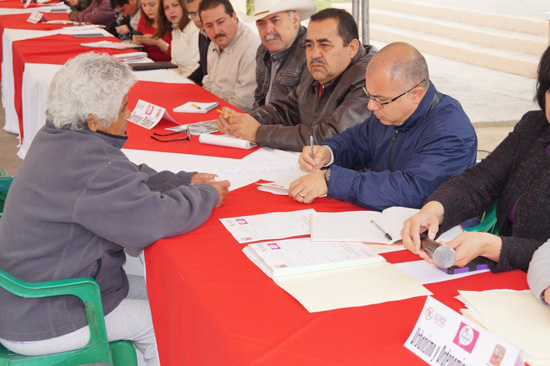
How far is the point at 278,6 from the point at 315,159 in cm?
127

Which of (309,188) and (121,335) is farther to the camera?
(309,188)

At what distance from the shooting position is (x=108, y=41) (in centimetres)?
550

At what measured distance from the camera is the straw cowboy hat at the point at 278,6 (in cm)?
322

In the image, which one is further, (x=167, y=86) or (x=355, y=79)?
(x=167, y=86)

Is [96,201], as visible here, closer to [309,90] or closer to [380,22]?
[309,90]

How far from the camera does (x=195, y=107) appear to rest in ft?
10.9

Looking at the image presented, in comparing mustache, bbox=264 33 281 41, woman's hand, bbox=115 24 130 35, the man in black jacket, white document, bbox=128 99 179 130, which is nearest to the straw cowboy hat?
mustache, bbox=264 33 281 41

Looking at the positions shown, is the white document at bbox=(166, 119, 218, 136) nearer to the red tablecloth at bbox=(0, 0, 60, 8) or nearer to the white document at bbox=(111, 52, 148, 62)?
the white document at bbox=(111, 52, 148, 62)

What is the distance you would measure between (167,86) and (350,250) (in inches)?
106

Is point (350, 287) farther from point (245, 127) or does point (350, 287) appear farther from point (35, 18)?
point (35, 18)

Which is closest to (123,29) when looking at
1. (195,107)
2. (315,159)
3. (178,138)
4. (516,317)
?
(195,107)

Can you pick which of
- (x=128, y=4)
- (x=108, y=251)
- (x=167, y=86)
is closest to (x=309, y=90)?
(x=167, y=86)

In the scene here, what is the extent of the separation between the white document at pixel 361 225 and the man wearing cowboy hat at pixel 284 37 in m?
1.62

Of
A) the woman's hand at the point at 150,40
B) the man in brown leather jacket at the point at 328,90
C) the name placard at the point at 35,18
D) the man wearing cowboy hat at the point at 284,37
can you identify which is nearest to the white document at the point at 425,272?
the man in brown leather jacket at the point at 328,90
